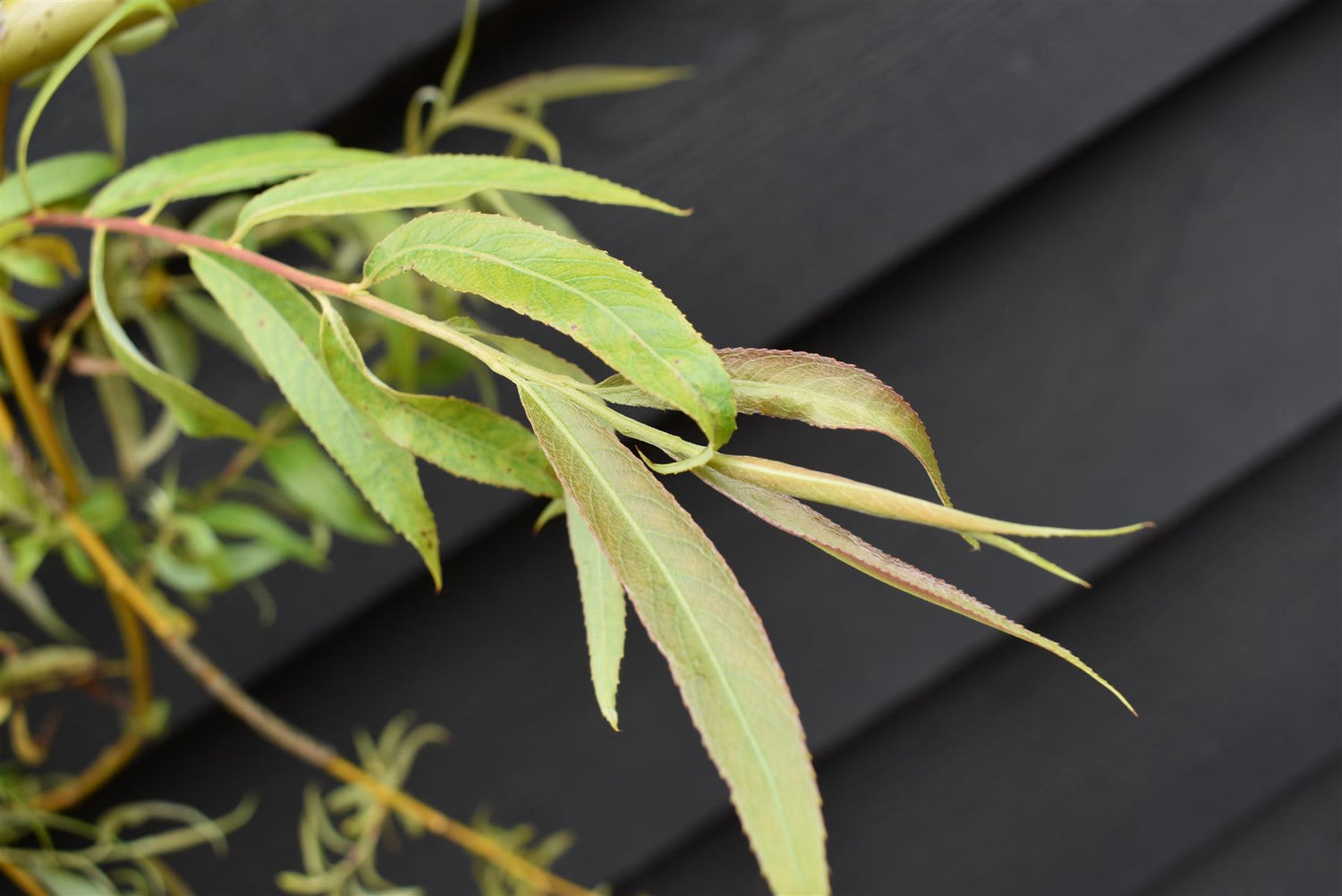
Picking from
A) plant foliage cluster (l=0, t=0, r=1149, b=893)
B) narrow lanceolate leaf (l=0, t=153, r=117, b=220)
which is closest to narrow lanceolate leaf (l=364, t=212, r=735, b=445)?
plant foliage cluster (l=0, t=0, r=1149, b=893)

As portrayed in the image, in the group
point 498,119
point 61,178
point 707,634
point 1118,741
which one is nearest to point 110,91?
point 61,178

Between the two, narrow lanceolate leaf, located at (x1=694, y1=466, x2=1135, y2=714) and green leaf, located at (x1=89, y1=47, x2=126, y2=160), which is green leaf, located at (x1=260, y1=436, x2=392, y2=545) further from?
narrow lanceolate leaf, located at (x1=694, y1=466, x2=1135, y2=714)

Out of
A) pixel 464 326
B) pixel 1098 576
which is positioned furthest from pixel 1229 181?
pixel 464 326

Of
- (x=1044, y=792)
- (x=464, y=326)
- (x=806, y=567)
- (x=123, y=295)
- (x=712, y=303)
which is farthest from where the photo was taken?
(x=1044, y=792)

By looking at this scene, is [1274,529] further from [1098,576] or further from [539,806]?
[539,806]

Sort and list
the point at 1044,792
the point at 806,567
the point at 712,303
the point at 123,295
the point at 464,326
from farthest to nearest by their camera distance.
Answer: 1. the point at 1044,792
2. the point at 806,567
3. the point at 712,303
4. the point at 123,295
5. the point at 464,326

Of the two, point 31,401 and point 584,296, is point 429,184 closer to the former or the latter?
point 584,296
